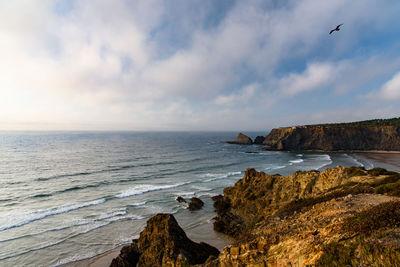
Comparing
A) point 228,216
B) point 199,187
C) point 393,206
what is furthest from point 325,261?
point 199,187

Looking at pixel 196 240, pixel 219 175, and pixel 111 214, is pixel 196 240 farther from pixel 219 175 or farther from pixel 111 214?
pixel 219 175

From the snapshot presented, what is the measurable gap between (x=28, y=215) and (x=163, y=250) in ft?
69.9

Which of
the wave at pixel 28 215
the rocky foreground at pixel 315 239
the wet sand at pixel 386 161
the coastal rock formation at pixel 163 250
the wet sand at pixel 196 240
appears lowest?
the wet sand at pixel 196 240

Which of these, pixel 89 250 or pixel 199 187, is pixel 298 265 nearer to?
pixel 89 250

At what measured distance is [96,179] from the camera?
3812cm

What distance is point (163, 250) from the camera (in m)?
11.7

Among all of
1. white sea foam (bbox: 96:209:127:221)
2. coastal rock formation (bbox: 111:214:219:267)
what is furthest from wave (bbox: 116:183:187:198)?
coastal rock formation (bbox: 111:214:219:267)

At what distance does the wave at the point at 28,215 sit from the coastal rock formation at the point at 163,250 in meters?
15.9

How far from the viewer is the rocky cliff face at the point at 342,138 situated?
87875 millimetres

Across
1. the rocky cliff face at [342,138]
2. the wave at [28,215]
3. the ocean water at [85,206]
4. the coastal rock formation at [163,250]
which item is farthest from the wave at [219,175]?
the rocky cliff face at [342,138]

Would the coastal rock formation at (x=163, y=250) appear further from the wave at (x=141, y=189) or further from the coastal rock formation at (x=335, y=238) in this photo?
the wave at (x=141, y=189)

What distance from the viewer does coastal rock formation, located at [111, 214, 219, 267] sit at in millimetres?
11180

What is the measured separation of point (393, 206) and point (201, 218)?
750 inches

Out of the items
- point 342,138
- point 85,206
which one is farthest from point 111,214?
point 342,138
